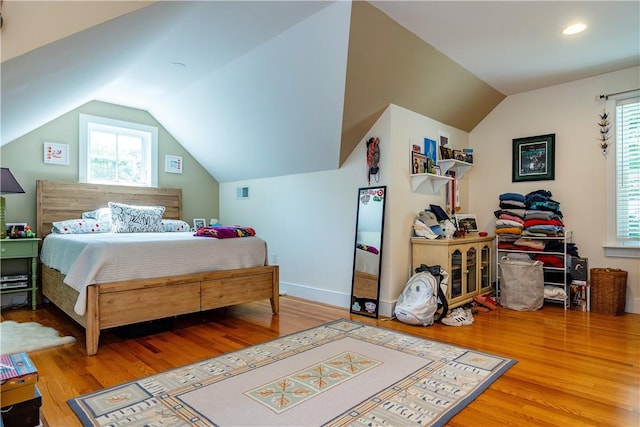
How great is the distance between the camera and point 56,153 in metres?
4.30

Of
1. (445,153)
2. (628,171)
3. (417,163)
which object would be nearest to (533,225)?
(628,171)

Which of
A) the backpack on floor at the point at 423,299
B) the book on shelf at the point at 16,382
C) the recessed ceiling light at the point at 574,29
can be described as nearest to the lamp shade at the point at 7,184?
the book on shelf at the point at 16,382

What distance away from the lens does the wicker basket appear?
12.0 ft

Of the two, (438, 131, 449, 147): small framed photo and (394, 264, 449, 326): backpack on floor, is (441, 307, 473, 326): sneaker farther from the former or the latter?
(438, 131, 449, 147): small framed photo

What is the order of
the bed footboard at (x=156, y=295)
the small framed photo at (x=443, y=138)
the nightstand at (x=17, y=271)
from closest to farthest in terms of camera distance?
the bed footboard at (x=156, y=295), the nightstand at (x=17, y=271), the small framed photo at (x=443, y=138)

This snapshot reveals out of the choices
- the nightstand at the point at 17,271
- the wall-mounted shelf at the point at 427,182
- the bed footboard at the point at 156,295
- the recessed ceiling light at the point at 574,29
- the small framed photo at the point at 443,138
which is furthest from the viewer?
the small framed photo at the point at 443,138

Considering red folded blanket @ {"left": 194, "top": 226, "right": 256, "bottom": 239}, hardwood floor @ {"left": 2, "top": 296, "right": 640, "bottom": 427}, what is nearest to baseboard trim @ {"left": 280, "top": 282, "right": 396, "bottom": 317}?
hardwood floor @ {"left": 2, "top": 296, "right": 640, "bottom": 427}

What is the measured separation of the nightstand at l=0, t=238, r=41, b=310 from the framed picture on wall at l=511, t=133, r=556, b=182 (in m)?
5.46

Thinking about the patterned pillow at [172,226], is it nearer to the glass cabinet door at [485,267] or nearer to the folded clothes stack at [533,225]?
the glass cabinet door at [485,267]

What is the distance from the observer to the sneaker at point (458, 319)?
334 cm

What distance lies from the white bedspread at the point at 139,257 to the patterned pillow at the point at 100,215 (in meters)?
0.59

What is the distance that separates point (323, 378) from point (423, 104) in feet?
9.78

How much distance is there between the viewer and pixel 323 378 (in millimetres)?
2164

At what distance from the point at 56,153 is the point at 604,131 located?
20.1 ft
